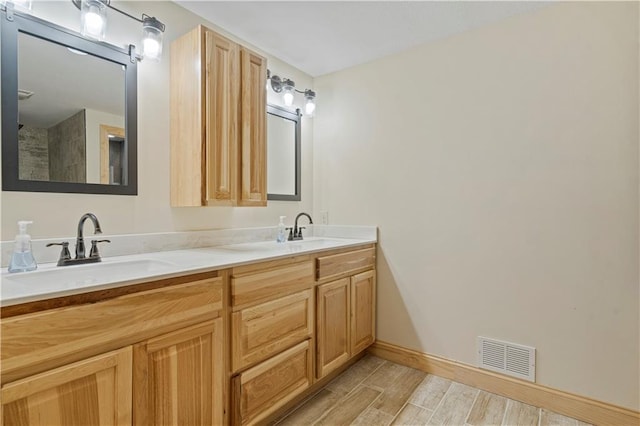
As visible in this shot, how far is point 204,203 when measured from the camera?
1774 mm

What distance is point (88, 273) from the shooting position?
54.6 inches

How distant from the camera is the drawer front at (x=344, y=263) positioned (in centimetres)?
198

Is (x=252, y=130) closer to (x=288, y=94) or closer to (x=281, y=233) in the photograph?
(x=288, y=94)

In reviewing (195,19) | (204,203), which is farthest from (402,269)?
(195,19)

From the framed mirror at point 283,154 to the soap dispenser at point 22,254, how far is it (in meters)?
1.46

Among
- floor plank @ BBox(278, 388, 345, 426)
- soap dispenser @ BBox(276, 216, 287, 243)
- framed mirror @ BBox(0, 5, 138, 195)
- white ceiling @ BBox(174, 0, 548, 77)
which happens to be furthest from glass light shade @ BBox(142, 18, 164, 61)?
floor plank @ BBox(278, 388, 345, 426)

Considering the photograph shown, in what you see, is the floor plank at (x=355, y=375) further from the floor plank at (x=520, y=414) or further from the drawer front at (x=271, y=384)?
the floor plank at (x=520, y=414)

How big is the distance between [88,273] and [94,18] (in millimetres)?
1131

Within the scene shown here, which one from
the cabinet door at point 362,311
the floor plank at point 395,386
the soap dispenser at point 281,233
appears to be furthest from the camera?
the soap dispenser at point 281,233

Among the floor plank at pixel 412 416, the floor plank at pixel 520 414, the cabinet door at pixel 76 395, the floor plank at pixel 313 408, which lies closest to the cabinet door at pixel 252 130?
the cabinet door at pixel 76 395

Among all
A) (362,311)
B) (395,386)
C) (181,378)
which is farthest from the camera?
(362,311)

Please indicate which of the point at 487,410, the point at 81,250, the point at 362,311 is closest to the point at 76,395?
the point at 81,250

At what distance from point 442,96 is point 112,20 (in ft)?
6.52

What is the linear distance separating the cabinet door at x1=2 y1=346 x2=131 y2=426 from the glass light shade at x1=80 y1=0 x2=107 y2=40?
1.37m
